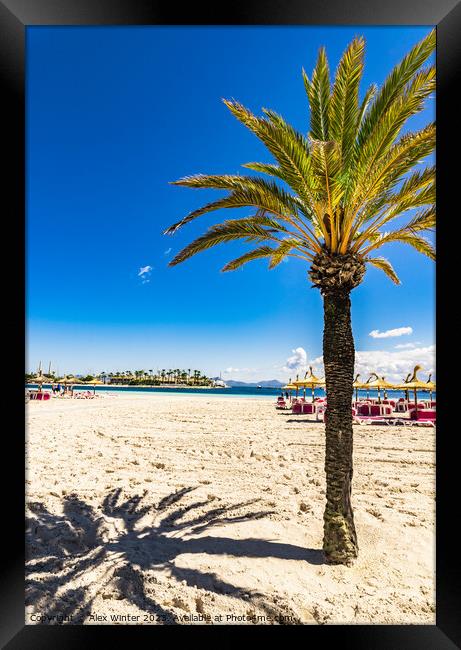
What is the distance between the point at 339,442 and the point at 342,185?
121 inches

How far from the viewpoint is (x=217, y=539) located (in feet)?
14.9

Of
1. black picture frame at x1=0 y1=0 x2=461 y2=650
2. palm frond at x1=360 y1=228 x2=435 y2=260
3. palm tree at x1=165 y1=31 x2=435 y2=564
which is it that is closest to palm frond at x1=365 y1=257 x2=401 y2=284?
palm frond at x1=360 y1=228 x2=435 y2=260

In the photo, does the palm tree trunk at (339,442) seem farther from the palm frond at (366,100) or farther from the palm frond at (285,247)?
the palm frond at (366,100)

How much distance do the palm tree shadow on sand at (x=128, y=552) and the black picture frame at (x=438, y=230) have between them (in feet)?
4.06

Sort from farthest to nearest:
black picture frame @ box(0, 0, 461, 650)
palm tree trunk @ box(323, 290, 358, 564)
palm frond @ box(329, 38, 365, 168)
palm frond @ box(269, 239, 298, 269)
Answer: palm frond @ box(269, 239, 298, 269), palm tree trunk @ box(323, 290, 358, 564), palm frond @ box(329, 38, 365, 168), black picture frame @ box(0, 0, 461, 650)

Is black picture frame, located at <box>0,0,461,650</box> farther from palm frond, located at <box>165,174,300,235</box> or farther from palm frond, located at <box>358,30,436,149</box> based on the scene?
palm frond, located at <box>165,174,300,235</box>

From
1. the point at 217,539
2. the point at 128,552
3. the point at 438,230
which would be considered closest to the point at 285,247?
the point at 438,230

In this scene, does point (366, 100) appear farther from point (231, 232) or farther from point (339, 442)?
point (339, 442)

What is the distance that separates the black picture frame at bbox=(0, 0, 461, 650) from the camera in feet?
7.22

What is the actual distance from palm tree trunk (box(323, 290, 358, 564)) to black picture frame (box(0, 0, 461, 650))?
155 cm

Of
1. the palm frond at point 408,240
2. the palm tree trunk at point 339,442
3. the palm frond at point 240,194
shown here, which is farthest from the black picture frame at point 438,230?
the palm frond at point 408,240

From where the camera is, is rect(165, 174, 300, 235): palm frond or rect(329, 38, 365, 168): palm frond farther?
rect(165, 174, 300, 235): palm frond
